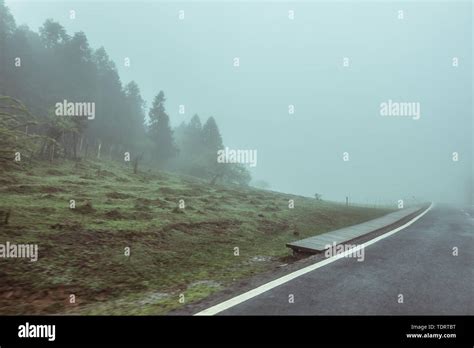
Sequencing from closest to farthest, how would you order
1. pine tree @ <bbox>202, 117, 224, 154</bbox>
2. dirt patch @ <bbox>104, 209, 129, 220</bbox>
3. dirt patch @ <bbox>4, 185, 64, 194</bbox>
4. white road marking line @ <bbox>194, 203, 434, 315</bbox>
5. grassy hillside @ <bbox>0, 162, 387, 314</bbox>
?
white road marking line @ <bbox>194, 203, 434, 315</bbox>, grassy hillside @ <bbox>0, 162, 387, 314</bbox>, dirt patch @ <bbox>104, 209, 129, 220</bbox>, dirt patch @ <bbox>4, 185, 64, 194</bbox>, pine tree @ <bbox>202, 117, 224, 154</bbox>

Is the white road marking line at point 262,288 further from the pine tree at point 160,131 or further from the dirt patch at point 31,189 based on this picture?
the pine tree at point 160,131

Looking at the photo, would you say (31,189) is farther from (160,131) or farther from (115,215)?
(160,131)

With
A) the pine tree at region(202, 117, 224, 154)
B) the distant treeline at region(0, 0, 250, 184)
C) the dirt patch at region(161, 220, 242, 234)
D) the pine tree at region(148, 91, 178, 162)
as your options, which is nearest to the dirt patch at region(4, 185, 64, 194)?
the dirt patch at region(161, 220, 242, 234)

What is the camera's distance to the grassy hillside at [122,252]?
5.16 metres

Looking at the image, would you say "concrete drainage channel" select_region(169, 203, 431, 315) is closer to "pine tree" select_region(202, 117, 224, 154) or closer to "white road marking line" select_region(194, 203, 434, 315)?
"white road marking line" select_region(194, 203, 434, 315)

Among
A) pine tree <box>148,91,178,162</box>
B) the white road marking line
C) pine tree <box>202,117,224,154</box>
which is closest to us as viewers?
the white road marking line

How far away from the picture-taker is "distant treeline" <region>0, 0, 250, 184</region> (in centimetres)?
4731

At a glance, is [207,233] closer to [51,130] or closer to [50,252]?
[50,252]

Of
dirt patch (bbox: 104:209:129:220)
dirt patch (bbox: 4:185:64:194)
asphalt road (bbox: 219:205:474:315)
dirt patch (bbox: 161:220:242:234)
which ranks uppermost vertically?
dirt patch (bbox: 4:185:64:194)

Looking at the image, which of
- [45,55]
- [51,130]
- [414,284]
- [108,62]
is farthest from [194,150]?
[414,284]

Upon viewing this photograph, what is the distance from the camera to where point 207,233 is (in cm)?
1105

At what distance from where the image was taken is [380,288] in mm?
5270

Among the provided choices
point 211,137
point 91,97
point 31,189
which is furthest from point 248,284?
point 211,137

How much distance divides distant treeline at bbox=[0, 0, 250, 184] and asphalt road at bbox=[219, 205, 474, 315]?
3865 centimetres
